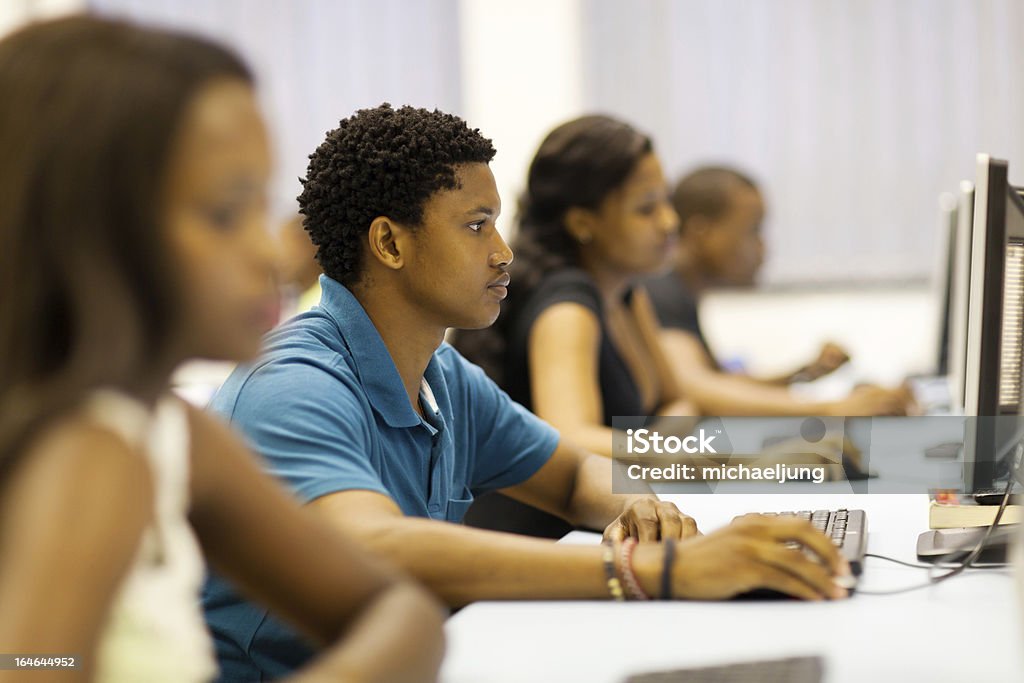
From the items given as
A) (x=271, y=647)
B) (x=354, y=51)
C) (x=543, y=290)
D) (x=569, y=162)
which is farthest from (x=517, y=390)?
(x=354, y=51)

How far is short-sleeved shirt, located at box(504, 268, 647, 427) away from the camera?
7.61ft

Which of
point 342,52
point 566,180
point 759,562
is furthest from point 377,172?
point 342,52

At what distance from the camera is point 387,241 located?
58.3 inches

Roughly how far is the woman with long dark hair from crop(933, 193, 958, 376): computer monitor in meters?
2.56

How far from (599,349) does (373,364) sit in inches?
41.6

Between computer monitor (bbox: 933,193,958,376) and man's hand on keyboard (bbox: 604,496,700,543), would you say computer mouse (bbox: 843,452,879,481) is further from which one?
computer monitor (bbox: 933,193,958,376)

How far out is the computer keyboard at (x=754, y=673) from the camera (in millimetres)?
959

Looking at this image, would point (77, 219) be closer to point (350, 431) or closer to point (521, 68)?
point (350, 431)

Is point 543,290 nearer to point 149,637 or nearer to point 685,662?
point 685,662

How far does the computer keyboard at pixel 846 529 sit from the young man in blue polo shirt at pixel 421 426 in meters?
0.11

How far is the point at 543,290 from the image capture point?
239 cm

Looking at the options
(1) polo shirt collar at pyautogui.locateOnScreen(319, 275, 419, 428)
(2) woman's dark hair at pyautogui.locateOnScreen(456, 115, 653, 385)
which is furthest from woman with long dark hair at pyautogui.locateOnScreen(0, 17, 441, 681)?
(2) woman's dark hair at pyautogui.locateOnScreen(456, 115, 653, 385)

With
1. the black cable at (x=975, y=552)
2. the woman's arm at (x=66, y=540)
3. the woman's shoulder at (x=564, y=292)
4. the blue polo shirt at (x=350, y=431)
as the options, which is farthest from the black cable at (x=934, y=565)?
the woman's shoulder at (x=564, y=292)

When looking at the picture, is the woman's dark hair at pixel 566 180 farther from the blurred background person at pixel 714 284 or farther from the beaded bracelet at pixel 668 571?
the beaded bracelet at pixel 668 571
